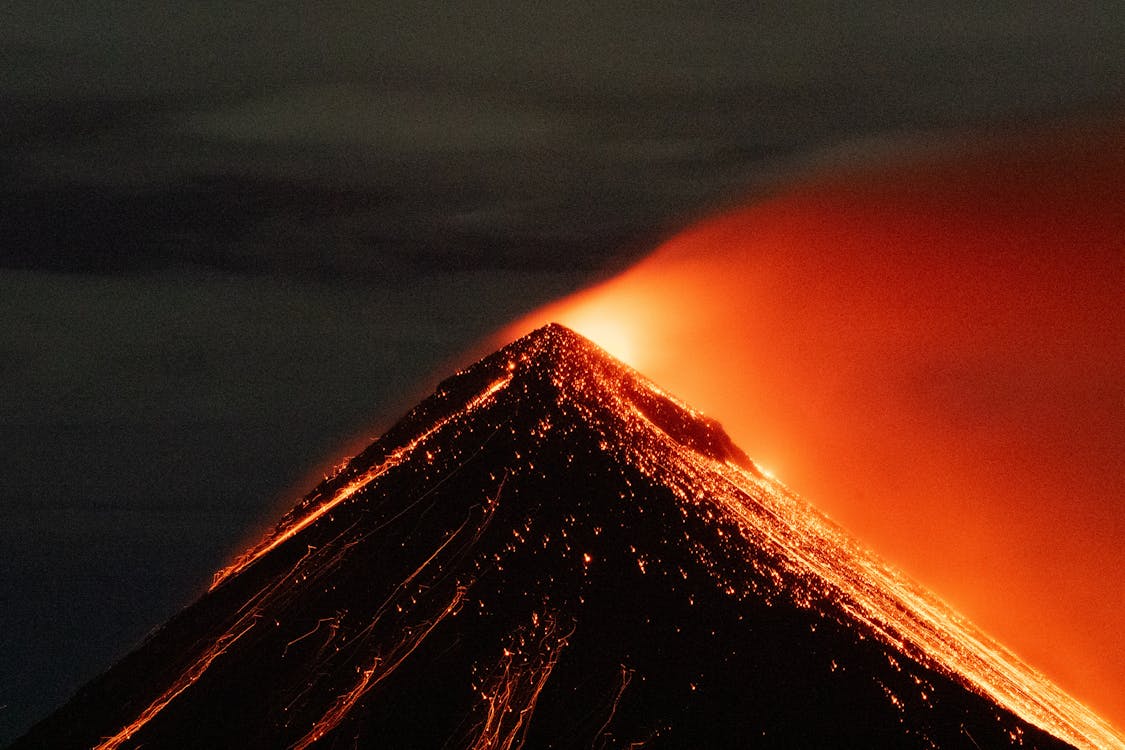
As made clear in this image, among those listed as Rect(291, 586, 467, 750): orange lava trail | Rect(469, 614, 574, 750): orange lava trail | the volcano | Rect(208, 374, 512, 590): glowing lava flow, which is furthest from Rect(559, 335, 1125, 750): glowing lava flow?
Rect(291, 586, 467, 750): orange lava trail

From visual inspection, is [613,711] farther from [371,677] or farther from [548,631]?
[371,677]

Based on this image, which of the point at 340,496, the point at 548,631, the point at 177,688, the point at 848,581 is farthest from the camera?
the point at 340,496

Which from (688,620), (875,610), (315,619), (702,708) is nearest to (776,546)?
(875,610)

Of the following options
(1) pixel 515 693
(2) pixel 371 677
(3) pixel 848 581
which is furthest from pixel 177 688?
(3) pixel 848 581

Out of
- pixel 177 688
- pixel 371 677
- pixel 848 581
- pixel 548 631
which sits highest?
pixel 848 581

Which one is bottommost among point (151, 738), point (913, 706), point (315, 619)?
point (151, 738)

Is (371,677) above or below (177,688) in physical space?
above

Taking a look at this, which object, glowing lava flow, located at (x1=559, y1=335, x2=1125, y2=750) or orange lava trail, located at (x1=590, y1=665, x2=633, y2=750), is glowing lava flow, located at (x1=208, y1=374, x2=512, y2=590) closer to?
glowing lava flow, located at (x1=559, y1=335, x2=1125, y2=750)

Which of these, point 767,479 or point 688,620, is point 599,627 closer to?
point 688,620

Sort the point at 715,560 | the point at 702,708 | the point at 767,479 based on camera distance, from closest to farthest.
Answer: the point at 702,708, the point at 715,560, the point at 767,479
